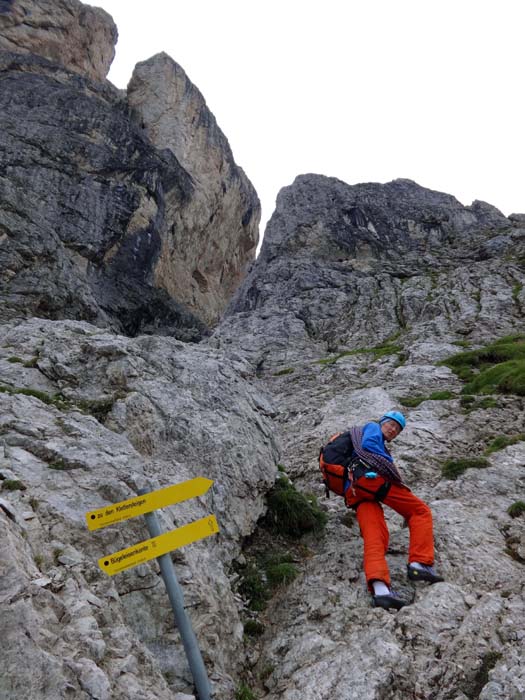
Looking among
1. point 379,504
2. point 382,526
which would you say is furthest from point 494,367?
point 382,526

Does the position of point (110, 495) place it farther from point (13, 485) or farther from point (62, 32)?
point (62, 32)

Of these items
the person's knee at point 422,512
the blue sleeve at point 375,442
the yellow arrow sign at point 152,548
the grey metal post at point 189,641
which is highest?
the blue sleeve at point 375,442

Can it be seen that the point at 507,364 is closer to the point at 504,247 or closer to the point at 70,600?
the point at 70,600

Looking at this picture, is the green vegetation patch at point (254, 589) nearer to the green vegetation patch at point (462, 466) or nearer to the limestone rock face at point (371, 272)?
the green vegetation patch at point (462, 466)

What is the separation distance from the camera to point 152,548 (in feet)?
19.2

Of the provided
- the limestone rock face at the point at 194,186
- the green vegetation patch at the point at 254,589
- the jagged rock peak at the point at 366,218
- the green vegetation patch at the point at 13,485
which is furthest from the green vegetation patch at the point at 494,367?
the limestone rock face at the point at 194,186

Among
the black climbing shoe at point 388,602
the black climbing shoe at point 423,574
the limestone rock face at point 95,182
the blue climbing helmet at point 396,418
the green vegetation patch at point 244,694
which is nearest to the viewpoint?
the green vegetation patch at point 244,694

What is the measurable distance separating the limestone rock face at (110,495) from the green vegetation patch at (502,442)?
616cm

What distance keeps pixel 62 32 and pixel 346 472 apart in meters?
81.6

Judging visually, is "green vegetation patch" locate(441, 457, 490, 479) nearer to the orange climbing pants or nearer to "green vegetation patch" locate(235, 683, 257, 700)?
the orange climbing pants

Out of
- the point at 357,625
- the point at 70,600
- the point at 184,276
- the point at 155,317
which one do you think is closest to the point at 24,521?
the point at 70,600

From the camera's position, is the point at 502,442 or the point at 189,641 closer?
the point at 189,641

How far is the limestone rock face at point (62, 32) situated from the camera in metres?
65.3

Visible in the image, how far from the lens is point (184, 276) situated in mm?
68188
